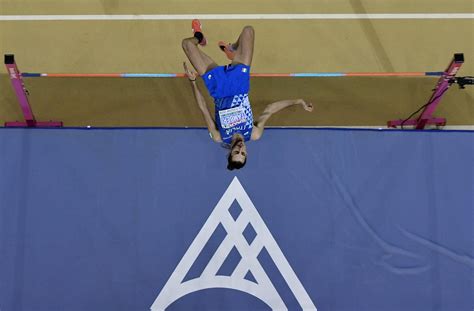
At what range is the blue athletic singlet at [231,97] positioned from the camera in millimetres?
4180

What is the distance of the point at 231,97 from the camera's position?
13.8 feet

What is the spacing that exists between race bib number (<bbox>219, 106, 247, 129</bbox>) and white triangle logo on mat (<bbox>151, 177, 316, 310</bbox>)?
889 millimetres

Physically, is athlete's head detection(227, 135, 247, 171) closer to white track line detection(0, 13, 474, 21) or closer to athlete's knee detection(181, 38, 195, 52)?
athlete's knee detection(181, 38, 195, 52)

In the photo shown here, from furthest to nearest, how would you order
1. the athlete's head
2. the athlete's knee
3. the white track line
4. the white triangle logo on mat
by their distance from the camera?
the white track line, the white triangle logo on mat, the athlete's knee, the athlete's head

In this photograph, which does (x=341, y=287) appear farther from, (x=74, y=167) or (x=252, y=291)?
(x=74, y=167)

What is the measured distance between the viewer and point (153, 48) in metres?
5.34

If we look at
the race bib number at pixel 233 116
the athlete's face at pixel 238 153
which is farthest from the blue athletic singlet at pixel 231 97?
the athlete's face at pixel 238 153

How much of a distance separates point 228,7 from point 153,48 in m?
1.11

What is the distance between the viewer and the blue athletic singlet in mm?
4180

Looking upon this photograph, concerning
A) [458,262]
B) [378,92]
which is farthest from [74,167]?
[458,262]

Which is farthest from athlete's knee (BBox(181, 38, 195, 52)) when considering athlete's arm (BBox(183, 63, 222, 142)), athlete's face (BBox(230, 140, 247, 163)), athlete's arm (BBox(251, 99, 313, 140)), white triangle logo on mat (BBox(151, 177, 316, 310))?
white triangle logo on mat (BBox(151, 177, 316, 310))

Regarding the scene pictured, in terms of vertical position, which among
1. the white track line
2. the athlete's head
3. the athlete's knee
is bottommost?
the athlete's head

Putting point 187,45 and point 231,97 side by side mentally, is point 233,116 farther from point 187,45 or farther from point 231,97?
point 187,45

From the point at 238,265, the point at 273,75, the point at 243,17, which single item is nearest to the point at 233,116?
the point at 273,75
